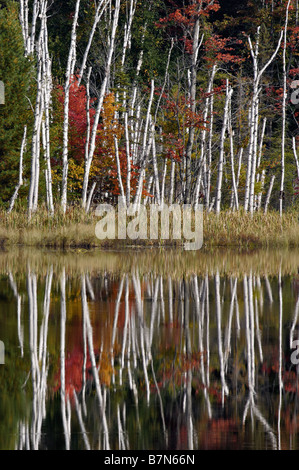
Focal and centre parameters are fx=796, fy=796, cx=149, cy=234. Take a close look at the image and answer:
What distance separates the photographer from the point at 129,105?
34.6 metres

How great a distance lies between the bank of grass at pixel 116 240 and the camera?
24.6 m

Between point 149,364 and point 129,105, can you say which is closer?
point 149,364

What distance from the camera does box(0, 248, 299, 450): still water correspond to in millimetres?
5312

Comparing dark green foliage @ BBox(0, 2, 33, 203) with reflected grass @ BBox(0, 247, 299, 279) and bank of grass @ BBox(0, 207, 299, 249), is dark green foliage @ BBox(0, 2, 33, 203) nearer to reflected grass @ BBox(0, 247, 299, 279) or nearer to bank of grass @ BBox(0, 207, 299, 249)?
bank of grass @ BBox(0, 207, 299, 249)

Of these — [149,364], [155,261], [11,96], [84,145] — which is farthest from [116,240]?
[149,364]

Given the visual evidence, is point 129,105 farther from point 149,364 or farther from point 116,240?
point 149,364

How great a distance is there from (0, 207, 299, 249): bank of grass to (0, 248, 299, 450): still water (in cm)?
969

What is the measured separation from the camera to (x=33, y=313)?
1054 centimetres

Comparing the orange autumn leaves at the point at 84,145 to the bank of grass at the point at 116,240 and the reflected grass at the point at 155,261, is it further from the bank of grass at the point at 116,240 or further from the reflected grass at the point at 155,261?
the reflected grass at the point at 155,261

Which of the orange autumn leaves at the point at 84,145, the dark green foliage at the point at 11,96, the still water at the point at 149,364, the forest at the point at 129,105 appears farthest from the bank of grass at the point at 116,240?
the still water at the point at 149,364

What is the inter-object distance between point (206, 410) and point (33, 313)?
5140 mm

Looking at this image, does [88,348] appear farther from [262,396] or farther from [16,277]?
[16,277]

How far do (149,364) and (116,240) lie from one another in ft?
58.3
